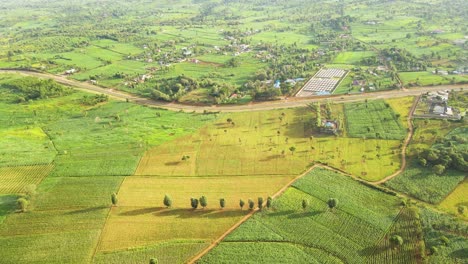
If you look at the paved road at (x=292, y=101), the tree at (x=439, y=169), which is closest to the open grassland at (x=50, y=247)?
the paved road at (x=292, y=101)

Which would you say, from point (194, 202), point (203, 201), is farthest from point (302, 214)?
point (194, 202)

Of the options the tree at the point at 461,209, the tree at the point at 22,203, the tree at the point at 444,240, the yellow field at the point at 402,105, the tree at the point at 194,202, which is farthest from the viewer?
the yellow field at the point at 402,105

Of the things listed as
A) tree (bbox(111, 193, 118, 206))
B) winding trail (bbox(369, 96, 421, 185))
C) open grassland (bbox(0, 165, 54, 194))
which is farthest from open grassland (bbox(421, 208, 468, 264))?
open grassland (bbox(0, 165, 54, 194))

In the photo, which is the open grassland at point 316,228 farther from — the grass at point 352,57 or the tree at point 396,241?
the grass at point 352,57

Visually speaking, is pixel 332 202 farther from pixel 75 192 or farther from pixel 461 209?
pixel 75 192

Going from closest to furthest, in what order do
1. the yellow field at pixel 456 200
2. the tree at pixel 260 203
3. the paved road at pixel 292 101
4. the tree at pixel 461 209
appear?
the tree at pixel 461 209, the yellow field at pixel 456 200, the tree at pixel 260 203, the paved road at pixel 292 101

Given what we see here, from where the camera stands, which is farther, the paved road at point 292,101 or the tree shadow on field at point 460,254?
the paved road at point 292,101
